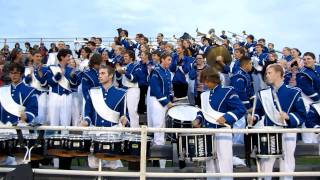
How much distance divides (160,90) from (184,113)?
6.53 feet

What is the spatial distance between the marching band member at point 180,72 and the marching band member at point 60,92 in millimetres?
2398

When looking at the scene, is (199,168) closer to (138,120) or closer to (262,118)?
(262,118)

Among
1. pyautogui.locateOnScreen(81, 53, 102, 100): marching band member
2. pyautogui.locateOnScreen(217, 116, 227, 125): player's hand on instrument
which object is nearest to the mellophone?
pyautogui.locateOnScreen(217, 116, 227, 125): player's hand on instrument

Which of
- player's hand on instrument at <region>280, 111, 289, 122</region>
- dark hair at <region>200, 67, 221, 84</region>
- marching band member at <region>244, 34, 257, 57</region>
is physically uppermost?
marching band member at <region>244, 34, 257, 57</region>

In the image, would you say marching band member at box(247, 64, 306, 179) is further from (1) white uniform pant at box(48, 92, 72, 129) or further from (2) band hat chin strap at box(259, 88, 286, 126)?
(1) white uniform pant at box(48, 92, 72, 129)

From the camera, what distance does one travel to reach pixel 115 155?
6.29 m

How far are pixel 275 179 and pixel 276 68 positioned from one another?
5.08 feet

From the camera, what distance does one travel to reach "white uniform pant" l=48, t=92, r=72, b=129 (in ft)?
33.2

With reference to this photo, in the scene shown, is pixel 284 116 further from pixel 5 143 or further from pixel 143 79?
pixel 143 79

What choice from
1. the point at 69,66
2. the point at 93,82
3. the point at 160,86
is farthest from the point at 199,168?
the point at 69,66

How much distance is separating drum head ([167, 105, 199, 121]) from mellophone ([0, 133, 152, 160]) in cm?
90

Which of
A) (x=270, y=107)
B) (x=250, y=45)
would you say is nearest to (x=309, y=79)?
(x=270, y=107)

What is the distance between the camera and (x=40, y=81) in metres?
9.98

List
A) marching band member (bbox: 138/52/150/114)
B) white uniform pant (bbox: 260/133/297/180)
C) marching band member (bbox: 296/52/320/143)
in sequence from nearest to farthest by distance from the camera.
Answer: white uniform pant (bbox: 260/133/297/180)
marching band member (bbox: 296/52/320/143)
marching band member (bbox: 138/52/150/114)
